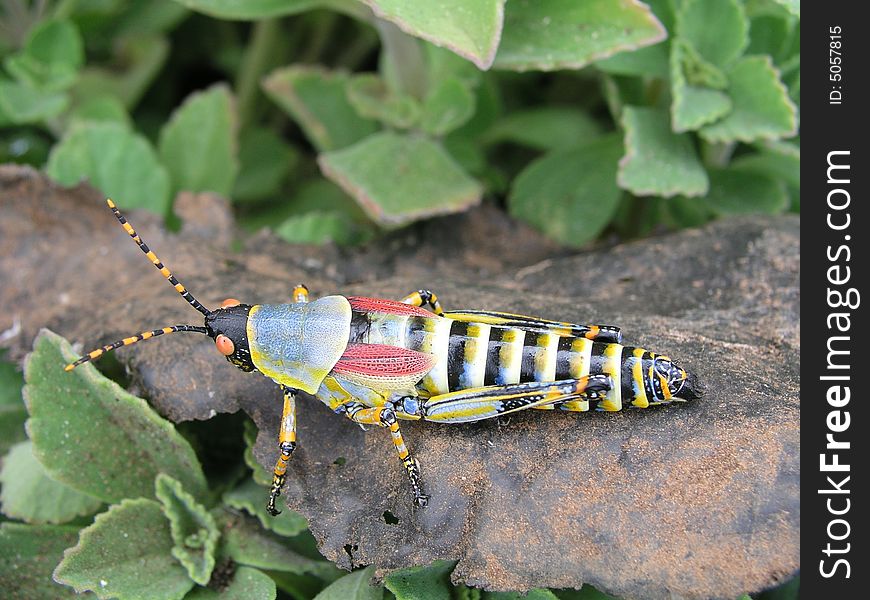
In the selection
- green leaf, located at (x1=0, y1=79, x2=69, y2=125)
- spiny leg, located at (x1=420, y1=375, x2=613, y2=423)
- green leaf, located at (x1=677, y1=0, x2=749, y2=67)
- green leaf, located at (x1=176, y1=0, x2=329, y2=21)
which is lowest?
spiny leg, located at (x1=420, y1=375, x2=613, y2=423)

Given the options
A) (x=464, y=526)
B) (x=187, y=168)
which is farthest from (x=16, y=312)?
(x=464, y=526)

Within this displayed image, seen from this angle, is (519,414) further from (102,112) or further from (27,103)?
(27,103)

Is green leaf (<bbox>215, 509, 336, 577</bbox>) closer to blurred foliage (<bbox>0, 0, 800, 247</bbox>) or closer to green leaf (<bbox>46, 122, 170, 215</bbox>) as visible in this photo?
blurred foliage (<bbox>0, 0, 800, 247</bbox>)

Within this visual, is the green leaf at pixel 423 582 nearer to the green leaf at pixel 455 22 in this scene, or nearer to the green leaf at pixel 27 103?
the green leaf at pixel 455 22

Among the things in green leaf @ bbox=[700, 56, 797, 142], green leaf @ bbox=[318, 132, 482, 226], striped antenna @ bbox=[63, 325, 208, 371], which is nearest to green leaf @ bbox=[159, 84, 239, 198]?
green leaf @ bbox=[318, 132, 482, 226]

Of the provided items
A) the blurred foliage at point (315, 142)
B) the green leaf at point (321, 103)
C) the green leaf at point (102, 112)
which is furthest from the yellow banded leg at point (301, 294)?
the green leaf at point (102, 112)
